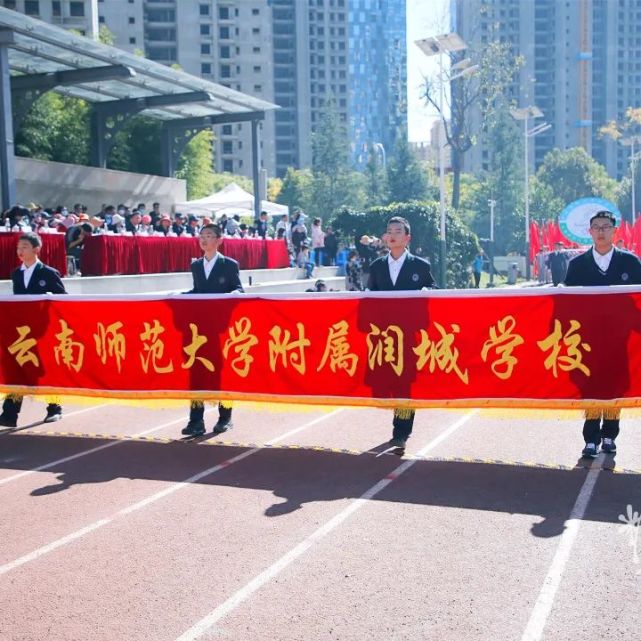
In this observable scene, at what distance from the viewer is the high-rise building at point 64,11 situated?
92000 mm

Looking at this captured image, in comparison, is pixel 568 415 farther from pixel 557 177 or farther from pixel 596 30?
pixel 596 30

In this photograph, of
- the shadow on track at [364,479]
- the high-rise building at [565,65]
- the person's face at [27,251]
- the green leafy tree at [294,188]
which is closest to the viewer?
the shadow on track at [364,479]

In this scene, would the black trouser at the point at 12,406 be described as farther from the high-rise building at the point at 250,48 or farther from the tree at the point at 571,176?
the tree at the point at 571,176

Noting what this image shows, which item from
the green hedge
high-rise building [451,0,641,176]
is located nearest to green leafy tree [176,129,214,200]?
the green hedge

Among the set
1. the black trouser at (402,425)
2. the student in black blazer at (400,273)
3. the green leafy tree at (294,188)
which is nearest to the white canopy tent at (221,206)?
the student in black blazer at (400,273)

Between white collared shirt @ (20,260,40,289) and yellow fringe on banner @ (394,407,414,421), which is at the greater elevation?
white collared shirt @ (20,260,40,289)

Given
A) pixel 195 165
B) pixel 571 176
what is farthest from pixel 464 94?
pixel 571 176

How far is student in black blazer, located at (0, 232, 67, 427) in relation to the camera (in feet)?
33.3

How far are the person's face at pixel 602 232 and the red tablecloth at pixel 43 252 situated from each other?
12.8m

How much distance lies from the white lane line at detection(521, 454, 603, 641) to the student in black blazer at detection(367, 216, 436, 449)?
5.71ft

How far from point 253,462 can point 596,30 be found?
576ft

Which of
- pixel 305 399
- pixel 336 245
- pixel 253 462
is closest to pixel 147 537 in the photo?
pixel 253 462

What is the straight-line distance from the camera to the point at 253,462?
325 inches

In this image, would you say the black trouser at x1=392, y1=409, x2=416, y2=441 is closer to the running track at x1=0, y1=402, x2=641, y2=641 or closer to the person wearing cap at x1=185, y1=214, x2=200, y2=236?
the running track at x1=0, y1=402, x2=641, y2=641
